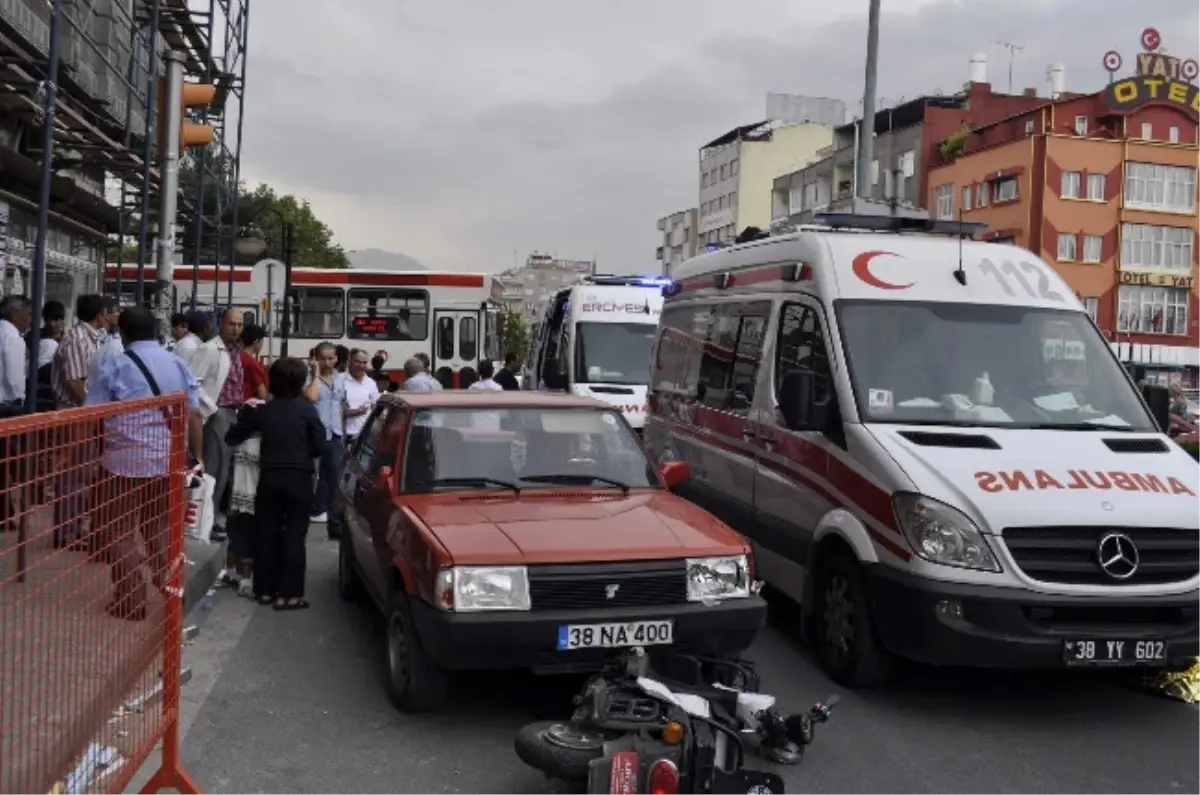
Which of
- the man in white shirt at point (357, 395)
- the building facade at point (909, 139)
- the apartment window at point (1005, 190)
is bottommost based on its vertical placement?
the man in white shirt at point (357, 395)

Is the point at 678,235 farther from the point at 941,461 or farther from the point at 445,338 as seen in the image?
the point at 941,461

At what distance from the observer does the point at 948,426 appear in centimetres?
689

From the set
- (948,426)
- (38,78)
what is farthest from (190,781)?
(38,78)

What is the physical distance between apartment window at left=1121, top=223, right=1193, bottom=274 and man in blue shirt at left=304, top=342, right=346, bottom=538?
52.3 metres

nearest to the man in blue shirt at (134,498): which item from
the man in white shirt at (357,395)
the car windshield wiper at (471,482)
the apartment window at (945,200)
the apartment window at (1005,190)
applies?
the car windshield wiper at (471,482)

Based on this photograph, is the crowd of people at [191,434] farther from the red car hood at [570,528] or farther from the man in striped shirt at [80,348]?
the red car hood at [570,528]

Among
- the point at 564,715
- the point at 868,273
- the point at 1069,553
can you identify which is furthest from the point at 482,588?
the point at 868,273

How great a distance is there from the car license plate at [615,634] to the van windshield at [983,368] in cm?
194

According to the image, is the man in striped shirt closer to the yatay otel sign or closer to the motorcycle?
the motorcycle

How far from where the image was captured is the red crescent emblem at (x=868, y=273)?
7.55 m

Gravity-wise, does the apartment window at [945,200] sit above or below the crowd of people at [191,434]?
above

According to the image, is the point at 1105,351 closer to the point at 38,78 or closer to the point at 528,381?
the point at 38,78

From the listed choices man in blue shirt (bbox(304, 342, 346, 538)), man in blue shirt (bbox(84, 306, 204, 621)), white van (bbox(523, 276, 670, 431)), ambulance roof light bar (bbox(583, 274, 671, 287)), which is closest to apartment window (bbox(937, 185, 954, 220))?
ambulance roof light bar (bbox(583, 274, 671, 287))

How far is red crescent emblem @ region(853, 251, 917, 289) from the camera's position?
755 centimetres
